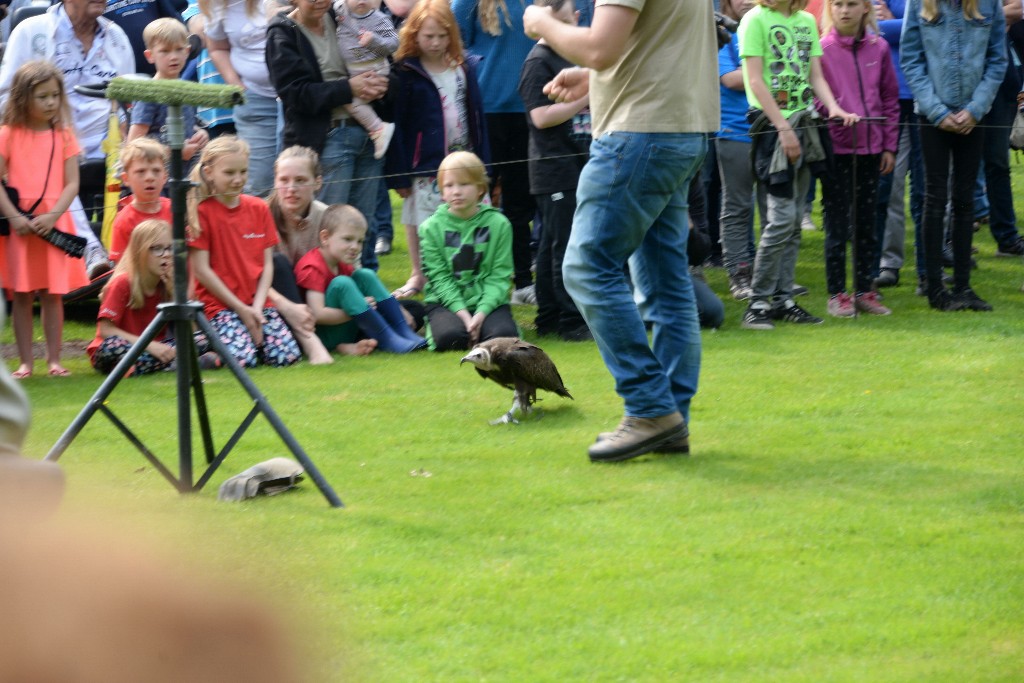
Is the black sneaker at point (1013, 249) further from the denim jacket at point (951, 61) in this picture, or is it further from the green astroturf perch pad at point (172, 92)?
the green astroturf perch pad at point (172, 92)

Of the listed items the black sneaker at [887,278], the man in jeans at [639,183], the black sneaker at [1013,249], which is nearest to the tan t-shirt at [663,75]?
the man in jeans at [639,183]

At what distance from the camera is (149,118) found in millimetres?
8680

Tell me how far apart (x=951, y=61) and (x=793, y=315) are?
1.77 m

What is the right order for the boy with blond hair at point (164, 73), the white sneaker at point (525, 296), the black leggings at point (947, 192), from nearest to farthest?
the boy with blond hair at point (164, 73)
the black leggings at point (947, 192)
the white sneaker at point (525, 296)

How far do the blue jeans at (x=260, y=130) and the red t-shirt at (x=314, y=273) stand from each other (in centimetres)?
118

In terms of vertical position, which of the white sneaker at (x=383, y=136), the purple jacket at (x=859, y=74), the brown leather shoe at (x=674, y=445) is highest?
the purple jacket at (x=859, y=74)

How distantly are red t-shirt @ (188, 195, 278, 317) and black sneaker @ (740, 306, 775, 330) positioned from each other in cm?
285

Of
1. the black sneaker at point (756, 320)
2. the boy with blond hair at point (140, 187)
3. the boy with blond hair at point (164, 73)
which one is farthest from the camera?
the boy with blond hair at point (164, 73)

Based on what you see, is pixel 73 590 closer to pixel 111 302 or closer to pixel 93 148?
pixel 111 302

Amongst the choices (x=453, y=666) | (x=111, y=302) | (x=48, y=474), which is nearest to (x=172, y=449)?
(x=111, y=302)

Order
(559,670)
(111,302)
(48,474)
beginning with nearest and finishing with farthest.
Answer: (48,474) → (559,670) → (111,302)

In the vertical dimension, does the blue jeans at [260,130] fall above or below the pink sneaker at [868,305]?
above

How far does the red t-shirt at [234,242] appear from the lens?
24.5ft

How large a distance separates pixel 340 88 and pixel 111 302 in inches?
75.8
